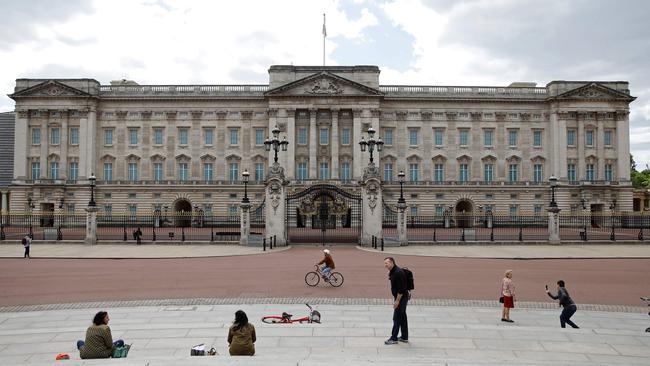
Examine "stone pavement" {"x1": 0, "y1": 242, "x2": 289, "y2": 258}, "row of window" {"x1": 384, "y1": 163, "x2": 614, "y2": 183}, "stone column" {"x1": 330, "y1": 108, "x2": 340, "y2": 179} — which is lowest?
"stone pavement" {"x1": 0, "y1": 242, "x2": 289, "y2": 258}

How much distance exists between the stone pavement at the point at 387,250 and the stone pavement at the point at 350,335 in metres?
13.6

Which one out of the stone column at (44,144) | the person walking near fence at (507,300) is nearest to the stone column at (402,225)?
the person walking near fence at (507,300)

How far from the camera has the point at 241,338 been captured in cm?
837

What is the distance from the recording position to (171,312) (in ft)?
43.7

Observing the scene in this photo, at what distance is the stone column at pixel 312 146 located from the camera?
55.5 m

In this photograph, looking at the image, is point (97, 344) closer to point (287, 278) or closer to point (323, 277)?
point (323, 277)

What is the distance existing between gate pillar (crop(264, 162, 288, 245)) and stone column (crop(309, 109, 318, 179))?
79.1 feet

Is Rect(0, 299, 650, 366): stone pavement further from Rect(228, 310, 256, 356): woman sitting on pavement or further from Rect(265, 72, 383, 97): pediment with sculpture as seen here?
Rect(265, 72, 383, 97): pediment with sculpture

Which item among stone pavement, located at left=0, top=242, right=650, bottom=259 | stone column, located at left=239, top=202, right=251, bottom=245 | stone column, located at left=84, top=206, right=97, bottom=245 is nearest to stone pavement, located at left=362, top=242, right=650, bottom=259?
stone pavement, located at left=0, top=242, right=650, bottom=259

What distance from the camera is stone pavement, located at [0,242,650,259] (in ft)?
88.6

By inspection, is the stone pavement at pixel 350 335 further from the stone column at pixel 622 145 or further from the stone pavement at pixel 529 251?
the stone column at pixel 622 145

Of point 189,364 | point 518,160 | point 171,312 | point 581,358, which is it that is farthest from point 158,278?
point 518,160

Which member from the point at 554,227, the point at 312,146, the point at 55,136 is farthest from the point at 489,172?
the point at 55,136

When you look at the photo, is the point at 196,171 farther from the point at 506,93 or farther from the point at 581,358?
the point at 581,358
